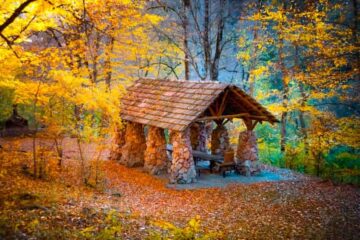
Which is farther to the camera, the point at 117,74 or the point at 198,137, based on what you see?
the point at 117,74

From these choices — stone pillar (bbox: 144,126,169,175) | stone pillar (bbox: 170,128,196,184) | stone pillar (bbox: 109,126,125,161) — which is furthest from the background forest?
stone pillar (bbox: 170,128,196,184)

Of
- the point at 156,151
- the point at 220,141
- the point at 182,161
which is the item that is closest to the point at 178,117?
the point at 182,161

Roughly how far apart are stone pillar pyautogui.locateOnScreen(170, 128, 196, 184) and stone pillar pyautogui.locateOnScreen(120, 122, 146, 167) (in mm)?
3267

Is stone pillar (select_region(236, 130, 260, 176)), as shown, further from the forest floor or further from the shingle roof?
the forest floor

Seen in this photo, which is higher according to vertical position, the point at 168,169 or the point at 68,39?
the point at 68,39

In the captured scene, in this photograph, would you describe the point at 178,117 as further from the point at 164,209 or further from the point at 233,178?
the point at 164,209

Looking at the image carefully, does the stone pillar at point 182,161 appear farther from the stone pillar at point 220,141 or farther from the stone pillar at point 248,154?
the stone pillar at point 220,141

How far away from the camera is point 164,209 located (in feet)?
35.0

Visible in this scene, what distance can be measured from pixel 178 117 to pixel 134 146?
154 inches

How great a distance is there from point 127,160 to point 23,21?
26.1 feet

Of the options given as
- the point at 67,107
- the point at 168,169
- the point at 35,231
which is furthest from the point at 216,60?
the point at 35,231

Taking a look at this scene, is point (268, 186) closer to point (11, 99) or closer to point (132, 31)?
point (132, 31)

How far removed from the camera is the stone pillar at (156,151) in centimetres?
1515

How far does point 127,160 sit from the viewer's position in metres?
16.5
